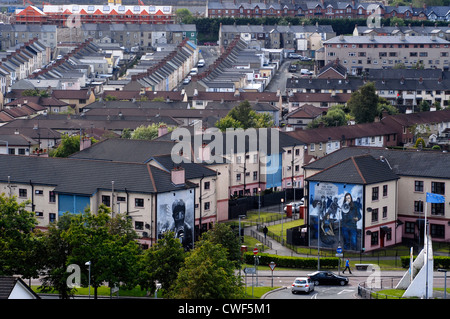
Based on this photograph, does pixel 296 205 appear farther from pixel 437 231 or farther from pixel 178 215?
pixel 178 215

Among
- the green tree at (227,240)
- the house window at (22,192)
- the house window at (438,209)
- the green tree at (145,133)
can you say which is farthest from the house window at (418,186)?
the green tree at (145,133)

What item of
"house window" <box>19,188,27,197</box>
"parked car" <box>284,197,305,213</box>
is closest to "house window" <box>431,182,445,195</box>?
"parked car" <box>284,197,305,213</box>

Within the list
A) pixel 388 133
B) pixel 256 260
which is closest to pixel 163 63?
pixel 388 133

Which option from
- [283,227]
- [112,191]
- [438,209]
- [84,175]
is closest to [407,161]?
[438,209]
